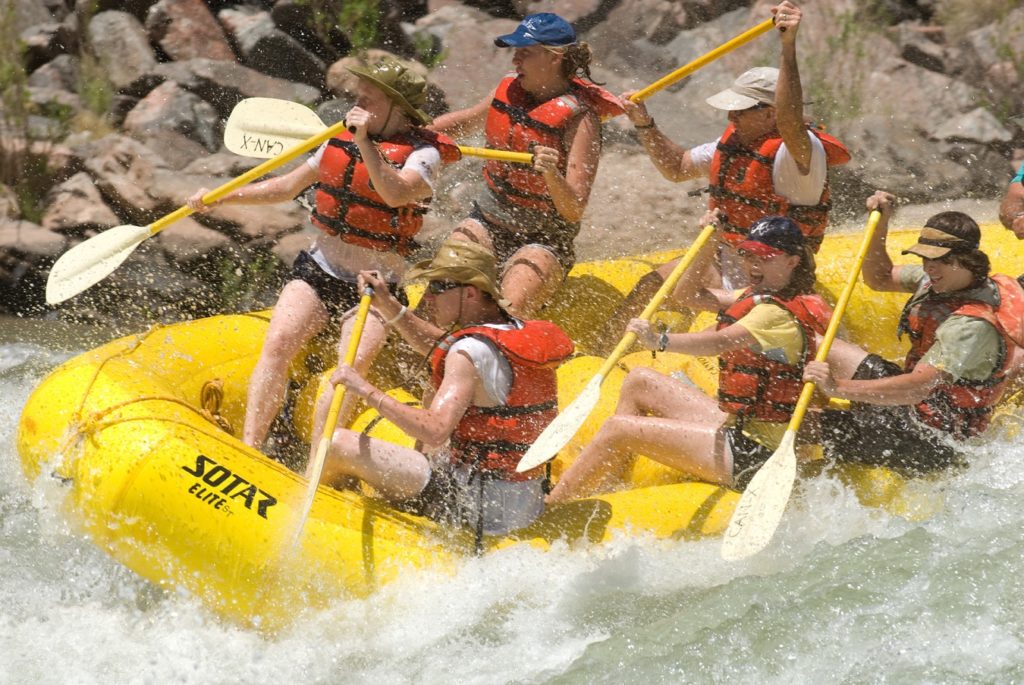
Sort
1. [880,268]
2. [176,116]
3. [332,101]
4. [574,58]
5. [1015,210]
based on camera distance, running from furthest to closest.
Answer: [332,101]
[176,116]
[1015,210]
[574,58]
[880,268]

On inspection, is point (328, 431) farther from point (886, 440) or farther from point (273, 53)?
point (273, 53)

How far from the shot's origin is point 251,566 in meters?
4.08

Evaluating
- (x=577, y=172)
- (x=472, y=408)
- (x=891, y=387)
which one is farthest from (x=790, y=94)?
(x=472, y=408)

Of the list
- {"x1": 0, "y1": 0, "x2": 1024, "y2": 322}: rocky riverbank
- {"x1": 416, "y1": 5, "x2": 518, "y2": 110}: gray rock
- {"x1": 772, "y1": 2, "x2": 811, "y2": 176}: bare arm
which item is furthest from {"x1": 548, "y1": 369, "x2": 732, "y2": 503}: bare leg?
{"x1": 416, "y1": 5, "x2": 518, "y2": 110}: gray rock

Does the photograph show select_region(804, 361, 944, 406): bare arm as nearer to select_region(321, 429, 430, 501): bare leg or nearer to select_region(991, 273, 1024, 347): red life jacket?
select_region(991, 273, 1024, 347): red life jacket

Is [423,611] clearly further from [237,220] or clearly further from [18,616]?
[237,220]

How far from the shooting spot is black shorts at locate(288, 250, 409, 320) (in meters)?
4.89

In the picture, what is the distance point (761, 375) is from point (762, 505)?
45cm

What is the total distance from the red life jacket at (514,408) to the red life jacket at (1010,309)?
138 cm

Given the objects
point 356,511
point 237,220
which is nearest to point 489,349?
point 356,511

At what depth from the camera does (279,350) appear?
4.79 m

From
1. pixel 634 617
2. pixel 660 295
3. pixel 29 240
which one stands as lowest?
pixel 29 240

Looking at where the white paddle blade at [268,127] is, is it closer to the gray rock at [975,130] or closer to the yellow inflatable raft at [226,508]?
the yellow inflatable raft at [226,508]

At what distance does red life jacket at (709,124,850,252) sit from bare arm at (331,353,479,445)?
1457 mm
